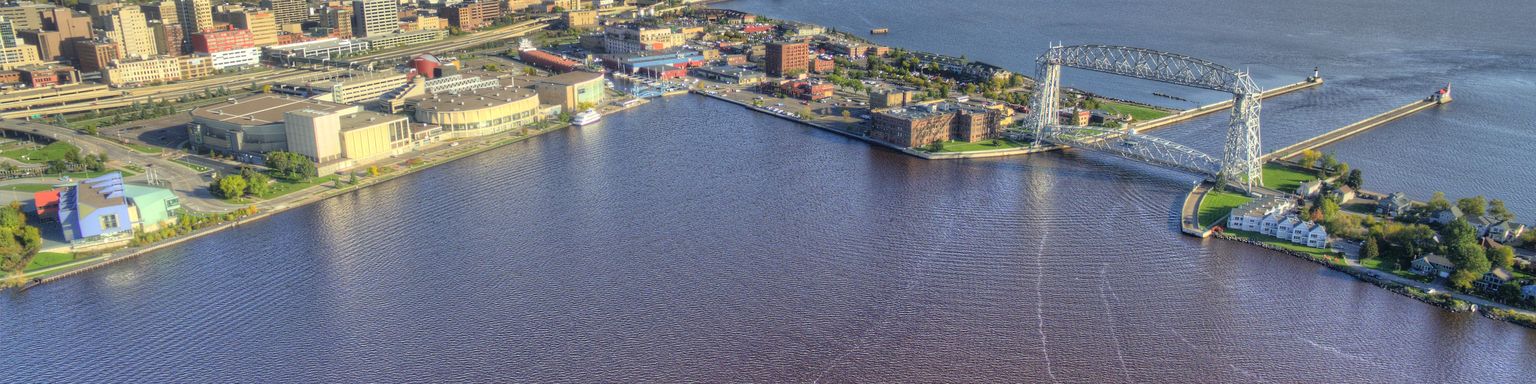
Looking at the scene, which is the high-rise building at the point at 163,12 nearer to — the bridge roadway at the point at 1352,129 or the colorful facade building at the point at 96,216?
the colorful facade building at the point at 96,216

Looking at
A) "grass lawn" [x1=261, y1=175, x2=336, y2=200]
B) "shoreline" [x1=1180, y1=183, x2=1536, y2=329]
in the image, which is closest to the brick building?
"shoreline" [x1=1180, y1=183, x2=1536, y2=329]

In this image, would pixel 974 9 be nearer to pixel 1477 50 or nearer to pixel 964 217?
pixel 1477 50

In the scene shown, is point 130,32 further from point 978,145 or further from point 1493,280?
point 1493,280

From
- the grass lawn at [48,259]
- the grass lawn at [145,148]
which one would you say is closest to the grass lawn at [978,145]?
the grass lawn at [48,259]

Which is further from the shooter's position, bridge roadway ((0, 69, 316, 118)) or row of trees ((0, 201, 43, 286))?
bridge roadway ((0, 69, 316, 118))

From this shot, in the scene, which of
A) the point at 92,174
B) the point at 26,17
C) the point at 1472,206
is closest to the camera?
the point at 1472,206

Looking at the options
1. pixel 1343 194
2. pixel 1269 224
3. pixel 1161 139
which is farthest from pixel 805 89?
pixel 1269 224

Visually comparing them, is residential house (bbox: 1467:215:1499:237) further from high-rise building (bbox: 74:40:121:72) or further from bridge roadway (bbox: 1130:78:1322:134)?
high-rise building (bbox: 74:40:121:72)
